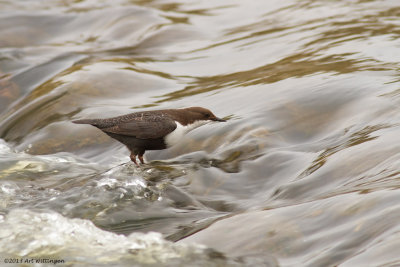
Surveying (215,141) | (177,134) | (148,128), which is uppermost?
(148,128)

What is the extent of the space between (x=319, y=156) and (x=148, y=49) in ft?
18.3

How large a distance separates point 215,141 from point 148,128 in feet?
2.13

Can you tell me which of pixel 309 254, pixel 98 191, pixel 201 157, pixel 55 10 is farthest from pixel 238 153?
pixel 55 10

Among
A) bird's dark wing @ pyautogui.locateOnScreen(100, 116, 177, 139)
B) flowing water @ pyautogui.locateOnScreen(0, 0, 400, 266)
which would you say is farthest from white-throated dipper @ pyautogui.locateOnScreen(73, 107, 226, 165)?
flowing water @ pyautogui.locateOnScreen(0, 0, 400, 266)

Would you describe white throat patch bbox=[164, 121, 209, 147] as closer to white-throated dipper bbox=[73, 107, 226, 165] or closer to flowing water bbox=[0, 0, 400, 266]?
white-throated dipper bbox=[73, 107, 226, 165]

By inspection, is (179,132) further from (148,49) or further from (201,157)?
(148,49)

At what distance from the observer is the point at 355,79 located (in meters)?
7.31

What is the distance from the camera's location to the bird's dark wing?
6.82 m

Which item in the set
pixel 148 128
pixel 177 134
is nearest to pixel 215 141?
pixel 177 134

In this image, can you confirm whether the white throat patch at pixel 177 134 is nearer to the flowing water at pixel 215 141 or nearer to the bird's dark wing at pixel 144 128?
the bird's dark wing at pixel 144 128

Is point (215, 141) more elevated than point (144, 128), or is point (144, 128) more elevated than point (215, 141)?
point (144, 128)

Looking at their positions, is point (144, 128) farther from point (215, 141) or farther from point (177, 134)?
point (215, 141)

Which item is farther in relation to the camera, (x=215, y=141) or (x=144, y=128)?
(x=215, y=141)

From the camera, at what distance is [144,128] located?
6.86 meters
